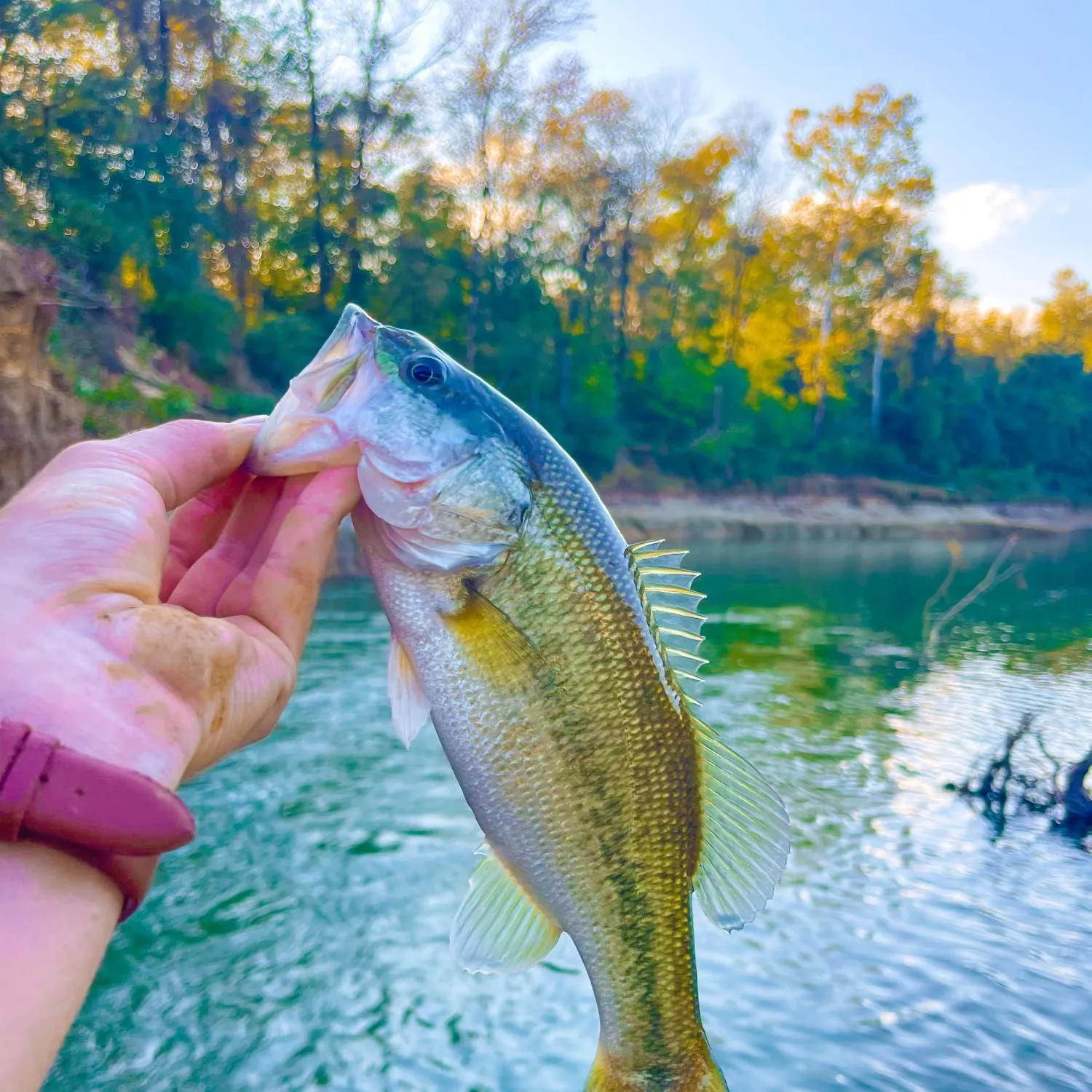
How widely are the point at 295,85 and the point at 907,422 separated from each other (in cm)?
3527

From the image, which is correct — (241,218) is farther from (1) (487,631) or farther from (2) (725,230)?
(1) (487,631)

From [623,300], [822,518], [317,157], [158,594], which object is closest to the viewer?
[158,594]

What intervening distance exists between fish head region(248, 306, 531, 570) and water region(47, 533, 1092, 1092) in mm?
4715

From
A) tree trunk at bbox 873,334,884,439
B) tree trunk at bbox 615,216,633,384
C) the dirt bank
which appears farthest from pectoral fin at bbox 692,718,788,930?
tree trunk at bbox 873,334,884,439

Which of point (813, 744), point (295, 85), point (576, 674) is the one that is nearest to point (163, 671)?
point (576, 674)

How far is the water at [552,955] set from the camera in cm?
598

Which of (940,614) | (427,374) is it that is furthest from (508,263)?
(427,374)

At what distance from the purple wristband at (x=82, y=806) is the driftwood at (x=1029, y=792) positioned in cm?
926

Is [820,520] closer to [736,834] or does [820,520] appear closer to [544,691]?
[736,834]

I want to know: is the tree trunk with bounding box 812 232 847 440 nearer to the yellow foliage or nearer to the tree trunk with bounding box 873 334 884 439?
the tree trunk with bounding box 873 334 884 439

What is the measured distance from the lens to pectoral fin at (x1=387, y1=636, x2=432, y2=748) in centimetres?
227

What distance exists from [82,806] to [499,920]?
1.20 m

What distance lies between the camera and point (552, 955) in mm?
7219

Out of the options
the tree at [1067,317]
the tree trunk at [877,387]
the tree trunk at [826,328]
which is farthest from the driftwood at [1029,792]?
the tree at [1067,317]
